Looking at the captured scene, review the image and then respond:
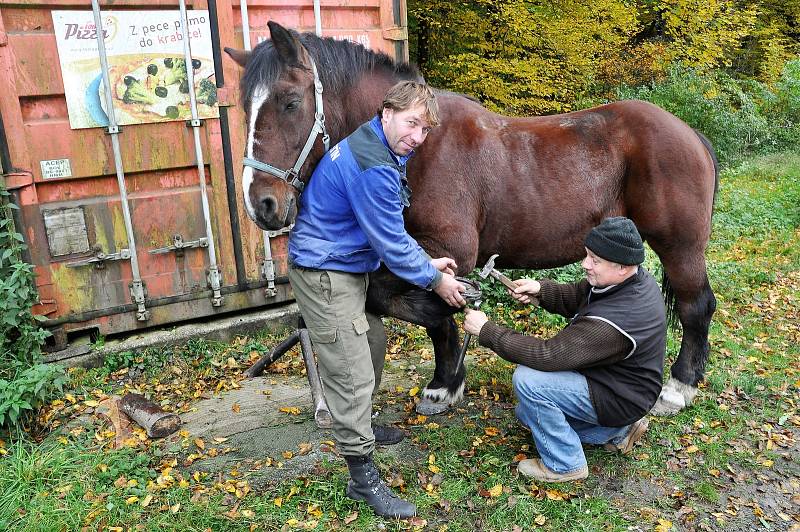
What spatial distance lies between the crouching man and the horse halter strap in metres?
1.18

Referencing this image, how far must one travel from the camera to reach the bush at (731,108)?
1409 cm

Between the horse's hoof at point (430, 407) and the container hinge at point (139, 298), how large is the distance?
248 cm

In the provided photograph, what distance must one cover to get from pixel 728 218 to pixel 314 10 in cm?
765

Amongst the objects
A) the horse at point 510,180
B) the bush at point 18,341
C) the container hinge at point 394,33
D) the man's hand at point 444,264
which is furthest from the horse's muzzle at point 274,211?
the container hinge at point 394,33

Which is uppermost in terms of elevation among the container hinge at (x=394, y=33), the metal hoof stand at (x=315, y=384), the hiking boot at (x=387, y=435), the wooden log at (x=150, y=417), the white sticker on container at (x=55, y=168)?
the container hinge at (x=394, y=33)

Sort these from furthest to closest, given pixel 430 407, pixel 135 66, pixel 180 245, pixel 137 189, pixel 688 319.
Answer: pixel 180 245 < pixel 137 189 < pixel 135 66 < pixel 688 319 < pixel 430 407

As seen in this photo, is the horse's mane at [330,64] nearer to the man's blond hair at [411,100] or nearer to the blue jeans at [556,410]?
the man's blond hair at [411,100]

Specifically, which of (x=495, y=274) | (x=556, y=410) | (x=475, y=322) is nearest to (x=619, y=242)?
(x=495, y=274)

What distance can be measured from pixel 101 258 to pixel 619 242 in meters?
3.91

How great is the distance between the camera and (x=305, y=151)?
3.04m

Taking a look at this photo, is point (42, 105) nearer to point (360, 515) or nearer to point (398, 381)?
point (398, 381)

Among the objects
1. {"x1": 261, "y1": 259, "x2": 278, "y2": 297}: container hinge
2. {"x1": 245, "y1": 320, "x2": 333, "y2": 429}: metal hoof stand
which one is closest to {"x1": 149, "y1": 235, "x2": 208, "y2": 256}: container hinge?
{"x1": 261, "y1": 259, "x2": 278, "y2": 297}: container hinge

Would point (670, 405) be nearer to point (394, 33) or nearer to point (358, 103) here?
point (358, 103)

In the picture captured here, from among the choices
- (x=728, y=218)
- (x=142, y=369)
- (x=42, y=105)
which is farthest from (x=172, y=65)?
(x=728, y=218)
